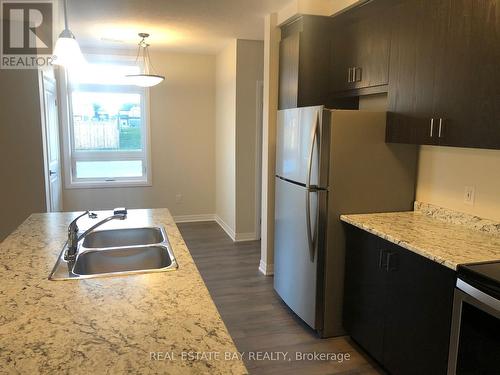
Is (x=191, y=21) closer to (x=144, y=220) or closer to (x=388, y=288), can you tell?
(x=144, y=220)

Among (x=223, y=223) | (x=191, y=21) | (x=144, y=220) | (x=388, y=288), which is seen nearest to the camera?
(x=388, y=288)

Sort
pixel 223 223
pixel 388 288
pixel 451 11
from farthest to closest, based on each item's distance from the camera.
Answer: pixel 223 223 → pixel 388 288 → pixel 451 11

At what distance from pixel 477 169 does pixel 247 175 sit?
10.5 ft

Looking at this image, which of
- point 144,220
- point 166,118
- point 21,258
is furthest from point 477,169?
point 166,118

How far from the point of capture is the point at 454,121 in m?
2.16

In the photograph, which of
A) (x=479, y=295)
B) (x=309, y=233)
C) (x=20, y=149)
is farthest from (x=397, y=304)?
(x=20, y=149)

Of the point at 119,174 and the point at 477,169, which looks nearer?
the point at 477,169

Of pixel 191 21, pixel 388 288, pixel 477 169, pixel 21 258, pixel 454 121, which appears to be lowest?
pixel 388 288

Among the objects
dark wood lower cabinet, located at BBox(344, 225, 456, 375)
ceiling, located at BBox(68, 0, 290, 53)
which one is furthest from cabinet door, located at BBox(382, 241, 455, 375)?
ceiling, located at BBox(68, 0, 290, 53)

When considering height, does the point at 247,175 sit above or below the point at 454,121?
below

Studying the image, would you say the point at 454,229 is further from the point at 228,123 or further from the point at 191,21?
the point at 228,123

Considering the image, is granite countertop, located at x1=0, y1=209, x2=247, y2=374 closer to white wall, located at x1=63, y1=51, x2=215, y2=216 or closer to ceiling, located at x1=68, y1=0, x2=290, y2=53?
ceiling, located at x1=68, y1=0, x2=290, y2=53

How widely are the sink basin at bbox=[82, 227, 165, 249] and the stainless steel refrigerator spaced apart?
113 cm

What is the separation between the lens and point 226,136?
18.4 ft
